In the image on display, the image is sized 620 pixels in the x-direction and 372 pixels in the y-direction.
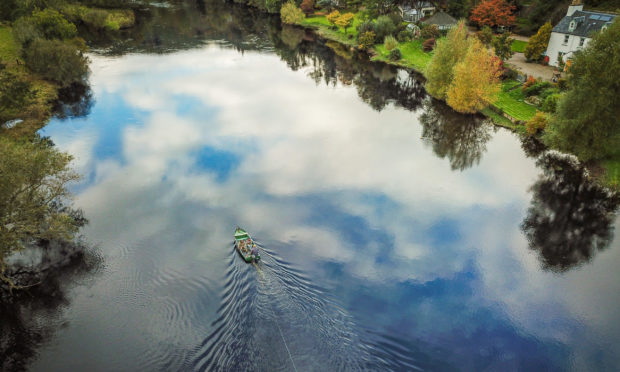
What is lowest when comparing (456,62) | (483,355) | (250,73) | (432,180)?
(483,355)

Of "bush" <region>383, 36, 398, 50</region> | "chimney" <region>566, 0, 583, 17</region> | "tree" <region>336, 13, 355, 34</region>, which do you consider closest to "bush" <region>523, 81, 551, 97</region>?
"chimney" <region>566, 0, 583, 17</region>

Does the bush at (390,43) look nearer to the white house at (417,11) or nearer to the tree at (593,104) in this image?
the white house at (417,11)

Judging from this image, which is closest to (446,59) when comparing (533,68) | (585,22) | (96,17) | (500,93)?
(500,93)

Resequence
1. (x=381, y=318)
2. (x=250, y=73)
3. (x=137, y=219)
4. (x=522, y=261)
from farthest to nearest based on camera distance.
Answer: (x=250, y=73) < (x=137, y=219) < (x=522, y=261) < (x=381, y=318)

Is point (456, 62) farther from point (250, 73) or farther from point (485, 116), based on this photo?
point (250, 73)

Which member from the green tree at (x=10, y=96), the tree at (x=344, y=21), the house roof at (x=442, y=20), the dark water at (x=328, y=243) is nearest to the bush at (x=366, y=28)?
the tree at (x=344, y=21)

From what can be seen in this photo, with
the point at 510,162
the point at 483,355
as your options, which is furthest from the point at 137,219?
the point at 510,162
